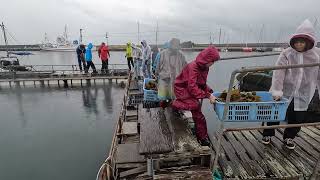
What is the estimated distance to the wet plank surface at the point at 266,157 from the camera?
13.1 ft

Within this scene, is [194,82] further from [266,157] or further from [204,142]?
[266,157]

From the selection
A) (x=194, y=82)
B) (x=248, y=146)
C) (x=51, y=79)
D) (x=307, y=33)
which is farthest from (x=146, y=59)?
(x=51, y=79)

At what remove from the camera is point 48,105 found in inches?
539

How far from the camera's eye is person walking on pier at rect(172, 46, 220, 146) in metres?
4.02

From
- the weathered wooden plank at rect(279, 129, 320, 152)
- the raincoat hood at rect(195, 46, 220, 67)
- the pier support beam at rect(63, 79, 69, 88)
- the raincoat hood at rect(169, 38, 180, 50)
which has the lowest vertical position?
the pier support beam at rect(63, 79, 69, 88)

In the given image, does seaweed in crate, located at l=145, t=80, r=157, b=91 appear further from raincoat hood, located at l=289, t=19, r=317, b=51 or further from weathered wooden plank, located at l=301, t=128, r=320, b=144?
raincoat hood, located at l=289, t=19, r=317, b=51

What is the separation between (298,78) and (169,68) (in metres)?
2.96

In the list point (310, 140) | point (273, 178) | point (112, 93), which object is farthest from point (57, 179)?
point (112, 93)

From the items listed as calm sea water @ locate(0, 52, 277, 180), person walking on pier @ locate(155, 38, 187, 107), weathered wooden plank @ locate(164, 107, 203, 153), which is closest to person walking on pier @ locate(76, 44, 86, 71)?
calm sea water @ locate(0, 52, 277, 180)

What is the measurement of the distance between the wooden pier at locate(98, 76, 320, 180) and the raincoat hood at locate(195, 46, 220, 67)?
3.74 ft

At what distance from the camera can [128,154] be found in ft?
15.6

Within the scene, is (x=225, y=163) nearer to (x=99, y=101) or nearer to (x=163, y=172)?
(x=163, y=172)

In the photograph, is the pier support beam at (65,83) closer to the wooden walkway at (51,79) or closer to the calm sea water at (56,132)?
the wooden walkway at (51,79)

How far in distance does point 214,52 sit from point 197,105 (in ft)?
2.95
